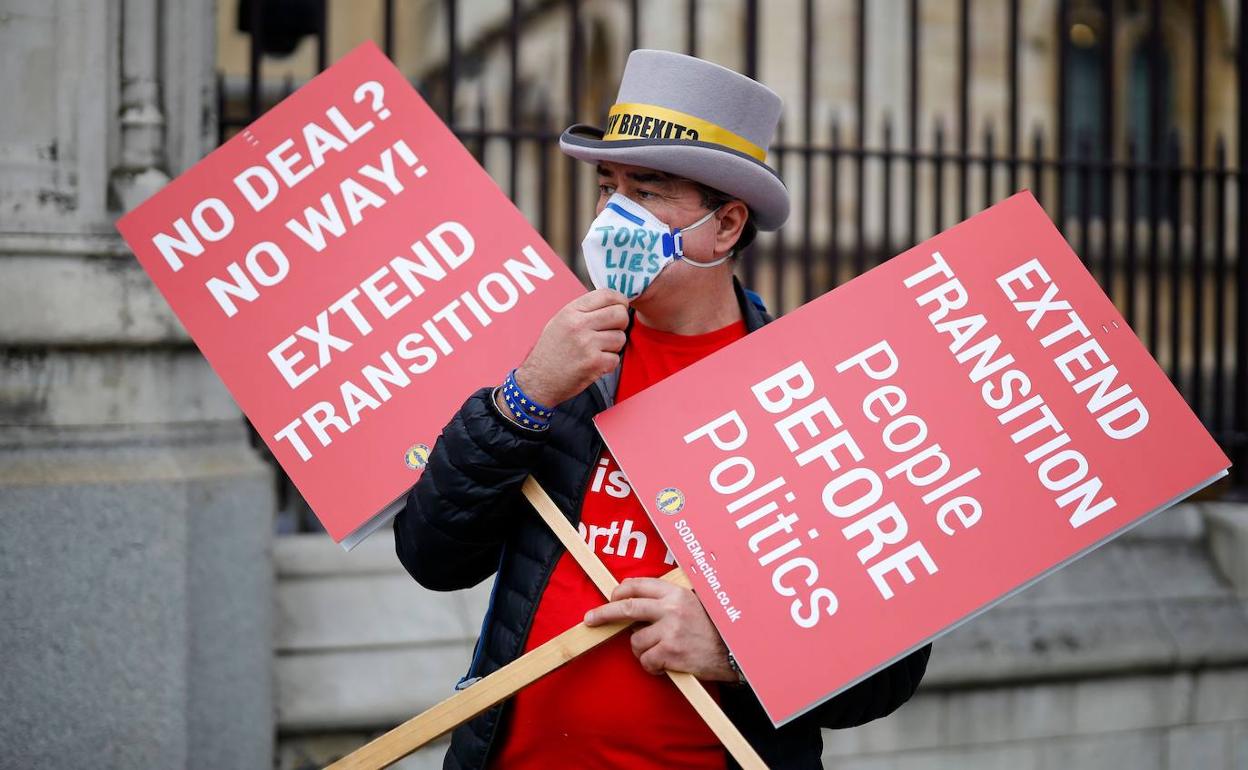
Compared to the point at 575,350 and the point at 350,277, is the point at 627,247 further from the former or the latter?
the point at 350,277

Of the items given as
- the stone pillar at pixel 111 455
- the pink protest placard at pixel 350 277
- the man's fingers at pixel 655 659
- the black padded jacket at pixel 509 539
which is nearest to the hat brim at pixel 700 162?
the pink protest placard at pixel 350 277

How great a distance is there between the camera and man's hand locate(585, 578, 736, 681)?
2021 mm

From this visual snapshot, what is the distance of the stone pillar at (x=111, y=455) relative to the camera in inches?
143

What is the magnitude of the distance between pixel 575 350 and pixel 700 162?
0.42 m

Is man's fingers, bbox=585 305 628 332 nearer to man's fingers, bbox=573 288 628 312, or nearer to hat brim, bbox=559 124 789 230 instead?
man's fingers, bbox=573 288 628 312

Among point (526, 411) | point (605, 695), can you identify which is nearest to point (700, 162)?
point (526, 411)

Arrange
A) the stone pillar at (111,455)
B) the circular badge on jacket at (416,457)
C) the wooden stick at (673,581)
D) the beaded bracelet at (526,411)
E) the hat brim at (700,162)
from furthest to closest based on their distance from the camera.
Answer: the stone pillar at (111,455) → the circular badge on jacket at (416,457) → the hat brim at (700,162) → the beaded bracelet at (526,411) → the wooden stick at (673,581)

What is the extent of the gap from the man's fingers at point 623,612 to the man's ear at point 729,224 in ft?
2.23

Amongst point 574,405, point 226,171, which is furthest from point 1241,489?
point 226,171

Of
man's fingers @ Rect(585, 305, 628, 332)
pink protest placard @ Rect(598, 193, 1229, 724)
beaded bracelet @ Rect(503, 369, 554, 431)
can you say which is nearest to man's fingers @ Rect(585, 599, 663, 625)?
pink protest placard @ Rect(598, 193, 1229, 724)

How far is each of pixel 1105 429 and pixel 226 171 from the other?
167cm

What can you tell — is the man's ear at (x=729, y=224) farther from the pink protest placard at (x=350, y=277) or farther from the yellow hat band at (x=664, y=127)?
the pink protest placard at (x=350, y=277)

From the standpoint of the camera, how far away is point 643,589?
6.73ft

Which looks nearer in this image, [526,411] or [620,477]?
[526,411]
